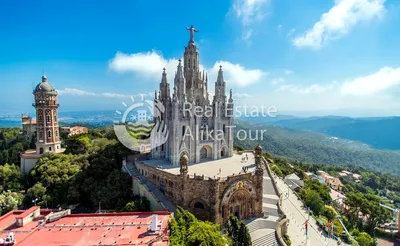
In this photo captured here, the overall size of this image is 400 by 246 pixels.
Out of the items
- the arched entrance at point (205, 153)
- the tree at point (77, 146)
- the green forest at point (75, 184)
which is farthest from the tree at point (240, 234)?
the tree at point (77, 146)

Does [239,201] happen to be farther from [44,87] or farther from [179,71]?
[44,87]

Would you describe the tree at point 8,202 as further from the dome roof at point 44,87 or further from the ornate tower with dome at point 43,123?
the dome roof at point 44,87

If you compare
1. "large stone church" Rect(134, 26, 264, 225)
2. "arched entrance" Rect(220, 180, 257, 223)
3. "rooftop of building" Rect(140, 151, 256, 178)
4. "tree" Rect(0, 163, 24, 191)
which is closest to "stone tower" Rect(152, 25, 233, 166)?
"large stone church" Rect(134, 26, 264, 225)

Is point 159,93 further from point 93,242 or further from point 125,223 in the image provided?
point 93,242

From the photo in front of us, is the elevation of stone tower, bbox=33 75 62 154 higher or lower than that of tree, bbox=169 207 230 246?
higher

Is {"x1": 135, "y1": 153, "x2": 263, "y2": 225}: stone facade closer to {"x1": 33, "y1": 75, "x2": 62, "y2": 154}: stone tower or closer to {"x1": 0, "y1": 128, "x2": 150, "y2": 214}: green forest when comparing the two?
{"x1": 0, "y1": 128, "x2": 150, "y2": 214}: green forest
